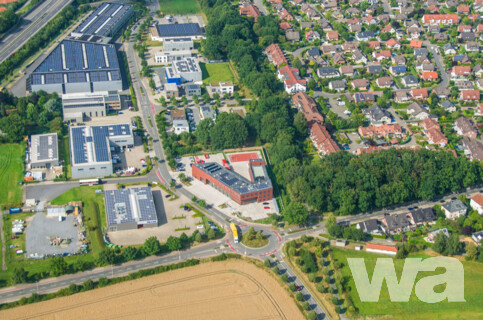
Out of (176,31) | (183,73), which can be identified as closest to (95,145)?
(183,73)

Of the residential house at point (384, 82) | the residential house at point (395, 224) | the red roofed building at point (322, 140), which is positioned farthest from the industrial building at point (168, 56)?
the residential house at point (395, 224)

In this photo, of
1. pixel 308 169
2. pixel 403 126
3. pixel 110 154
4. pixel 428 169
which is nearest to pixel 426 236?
pixel 428 169

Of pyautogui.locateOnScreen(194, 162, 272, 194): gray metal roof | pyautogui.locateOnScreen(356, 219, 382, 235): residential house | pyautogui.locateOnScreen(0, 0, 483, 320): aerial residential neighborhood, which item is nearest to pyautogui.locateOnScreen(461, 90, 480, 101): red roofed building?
pyautogui.locateOnScreen(0, 0, 483, 320): aerial residential neighborhood

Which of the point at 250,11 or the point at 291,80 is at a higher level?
the point at 250,11

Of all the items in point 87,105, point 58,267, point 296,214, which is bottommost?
point 58,267

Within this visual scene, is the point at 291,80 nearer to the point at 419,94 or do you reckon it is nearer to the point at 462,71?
the point at 419,94

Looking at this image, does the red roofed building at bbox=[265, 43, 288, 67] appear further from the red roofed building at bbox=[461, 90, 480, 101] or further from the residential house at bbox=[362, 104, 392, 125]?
the red roofed building at bbox=[461, 90, 480, 101]

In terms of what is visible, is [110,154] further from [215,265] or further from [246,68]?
[246,68]
